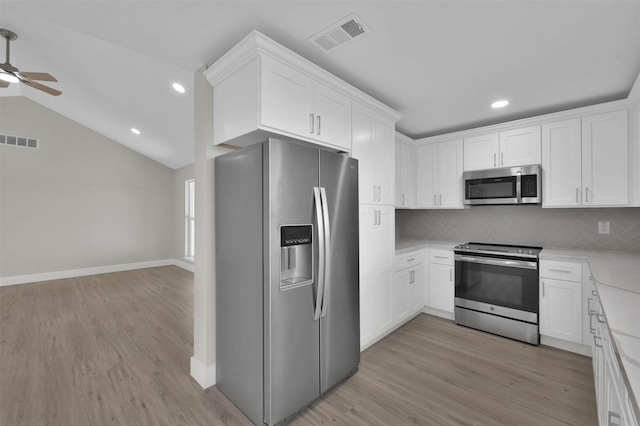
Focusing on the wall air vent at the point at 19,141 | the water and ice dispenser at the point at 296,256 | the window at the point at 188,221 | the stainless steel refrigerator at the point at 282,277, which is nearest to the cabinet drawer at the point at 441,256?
the stainless steel refrigerator at the point at 282,277

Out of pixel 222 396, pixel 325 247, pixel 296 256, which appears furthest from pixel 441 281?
pixel 222 396

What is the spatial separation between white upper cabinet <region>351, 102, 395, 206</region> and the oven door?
4.29ft

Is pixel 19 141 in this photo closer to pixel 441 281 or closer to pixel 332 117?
pixel 332 117

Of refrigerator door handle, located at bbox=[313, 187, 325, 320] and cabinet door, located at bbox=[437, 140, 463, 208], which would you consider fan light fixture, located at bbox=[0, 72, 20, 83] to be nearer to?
refrigerator door handle, located at bbox=[313, 187, 325, 320]

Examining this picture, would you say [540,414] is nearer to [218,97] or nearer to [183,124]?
[218,97]

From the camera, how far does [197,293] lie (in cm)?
230

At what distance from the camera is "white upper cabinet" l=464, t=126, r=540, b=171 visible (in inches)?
125

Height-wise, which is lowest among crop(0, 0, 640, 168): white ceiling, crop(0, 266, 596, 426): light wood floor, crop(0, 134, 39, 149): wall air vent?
crop(0, 266, 596, 426): light wood floor

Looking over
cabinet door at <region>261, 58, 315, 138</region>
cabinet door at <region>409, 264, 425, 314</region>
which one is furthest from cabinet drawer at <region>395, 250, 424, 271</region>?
cabinet door at <region>261, 58, 315, 138</region>

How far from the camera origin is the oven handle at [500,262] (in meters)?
2.90

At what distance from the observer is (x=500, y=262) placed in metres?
3.06

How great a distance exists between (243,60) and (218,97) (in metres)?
0.45

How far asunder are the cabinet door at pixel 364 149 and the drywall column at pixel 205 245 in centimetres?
128

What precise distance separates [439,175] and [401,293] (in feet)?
5.87
